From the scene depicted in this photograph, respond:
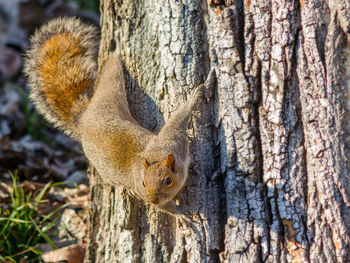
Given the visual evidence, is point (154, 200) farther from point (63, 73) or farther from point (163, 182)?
point (63, 73)

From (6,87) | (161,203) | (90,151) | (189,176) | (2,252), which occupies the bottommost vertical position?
(2,252)

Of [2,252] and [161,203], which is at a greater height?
[161,203]

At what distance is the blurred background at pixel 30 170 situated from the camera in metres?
2.87

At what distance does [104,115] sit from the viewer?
2479 mm

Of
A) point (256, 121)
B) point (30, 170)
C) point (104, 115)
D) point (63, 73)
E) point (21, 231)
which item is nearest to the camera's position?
point (256, 121)

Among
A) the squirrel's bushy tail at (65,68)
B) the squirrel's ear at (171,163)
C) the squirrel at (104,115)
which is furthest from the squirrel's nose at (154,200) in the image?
the squirrel's bushy tail at (65,68)

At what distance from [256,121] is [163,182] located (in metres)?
0.52

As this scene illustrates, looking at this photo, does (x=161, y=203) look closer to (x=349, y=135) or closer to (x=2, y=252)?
(x=349, y=135)

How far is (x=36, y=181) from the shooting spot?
11.5ft

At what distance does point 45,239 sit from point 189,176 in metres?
1.24

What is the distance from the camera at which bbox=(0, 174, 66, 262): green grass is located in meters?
2.79

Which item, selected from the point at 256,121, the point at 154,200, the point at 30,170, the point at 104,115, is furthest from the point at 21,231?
the point at 256,121

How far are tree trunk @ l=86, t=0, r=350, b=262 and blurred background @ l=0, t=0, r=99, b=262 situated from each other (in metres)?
0.95

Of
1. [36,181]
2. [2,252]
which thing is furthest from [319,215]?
[36,181]
